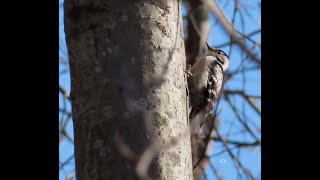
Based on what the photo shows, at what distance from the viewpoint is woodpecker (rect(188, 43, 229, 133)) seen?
15.1 ft

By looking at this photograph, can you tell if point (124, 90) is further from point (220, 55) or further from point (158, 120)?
point (220, 55)

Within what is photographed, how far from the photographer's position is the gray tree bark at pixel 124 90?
1.92 meters

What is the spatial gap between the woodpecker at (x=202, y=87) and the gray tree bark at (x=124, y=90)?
238 cm

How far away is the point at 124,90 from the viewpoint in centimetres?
198

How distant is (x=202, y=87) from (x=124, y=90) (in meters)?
2.70

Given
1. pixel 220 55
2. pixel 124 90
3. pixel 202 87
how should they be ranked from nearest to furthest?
pixel 124 90
pixel 202 87
pixel 220 55

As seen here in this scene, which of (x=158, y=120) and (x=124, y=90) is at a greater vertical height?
(x=124, y=90)

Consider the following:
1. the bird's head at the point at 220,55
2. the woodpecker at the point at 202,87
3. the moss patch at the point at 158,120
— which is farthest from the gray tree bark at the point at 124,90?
the bird's head at the point at 220,55

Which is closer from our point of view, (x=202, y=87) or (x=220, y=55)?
(x=202, y=87)

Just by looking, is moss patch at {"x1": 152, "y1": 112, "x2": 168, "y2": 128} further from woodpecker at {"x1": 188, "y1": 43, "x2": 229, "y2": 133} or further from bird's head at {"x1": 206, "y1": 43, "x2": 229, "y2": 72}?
bird's head at {"x1": 206, "y1": 43, "x2": 229, "y2": 72}

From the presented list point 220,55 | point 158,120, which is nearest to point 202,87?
point 220,55
